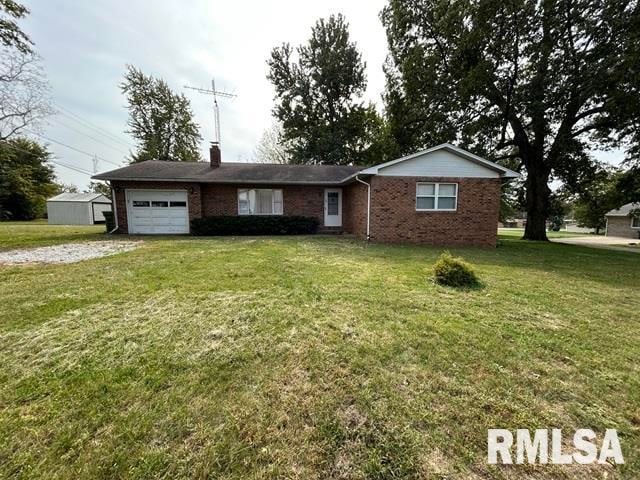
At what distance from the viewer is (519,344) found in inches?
112

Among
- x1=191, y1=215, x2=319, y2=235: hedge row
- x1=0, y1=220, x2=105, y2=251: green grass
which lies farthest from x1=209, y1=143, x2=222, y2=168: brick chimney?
x1=0, y1=220, x2=105, y2=251: green grass

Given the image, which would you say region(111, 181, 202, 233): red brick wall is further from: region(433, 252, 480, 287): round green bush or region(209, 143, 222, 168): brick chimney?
region(433, 252, 480, 287): round green bush

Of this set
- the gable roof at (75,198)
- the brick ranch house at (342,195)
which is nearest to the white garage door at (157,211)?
the brick ranch house at (342,195)

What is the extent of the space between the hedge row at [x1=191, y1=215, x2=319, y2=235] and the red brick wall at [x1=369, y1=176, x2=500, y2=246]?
4448 millimetres

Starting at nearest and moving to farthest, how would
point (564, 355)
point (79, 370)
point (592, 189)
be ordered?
1. point (79, 370)
2. point (564, 355)
3. point (592, 189)

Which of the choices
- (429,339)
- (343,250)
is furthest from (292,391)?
(343,250)

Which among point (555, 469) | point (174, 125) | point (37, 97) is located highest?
point (174, 125)

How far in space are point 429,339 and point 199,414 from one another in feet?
7.43

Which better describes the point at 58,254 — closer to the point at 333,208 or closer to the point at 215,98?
the point at 333,208

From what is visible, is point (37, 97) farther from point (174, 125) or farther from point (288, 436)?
point (288, 436)

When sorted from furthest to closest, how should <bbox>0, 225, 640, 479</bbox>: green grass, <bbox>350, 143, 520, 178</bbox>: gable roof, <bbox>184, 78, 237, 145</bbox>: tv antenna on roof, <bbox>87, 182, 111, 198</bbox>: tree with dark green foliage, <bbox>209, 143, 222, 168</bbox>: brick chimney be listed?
<bbox>87, 182, 111, 198</bbox>: tree with dark green foliage, <bbox>184, 78, 237, 145</bbox>: tv antenna on roof, <bbox>209, 143, 222, 168</bbox>: brick chimney, <bbox>350, 143, 520, 178</bbox>: gable roof, <bbox>0, 225, 640, 479</bbox>: green grass

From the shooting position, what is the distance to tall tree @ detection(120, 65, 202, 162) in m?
26.9

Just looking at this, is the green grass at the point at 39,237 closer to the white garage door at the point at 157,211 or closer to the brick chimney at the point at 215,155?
the white garage door at the point at 157,211

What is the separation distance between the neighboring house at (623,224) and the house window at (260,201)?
30942mm
